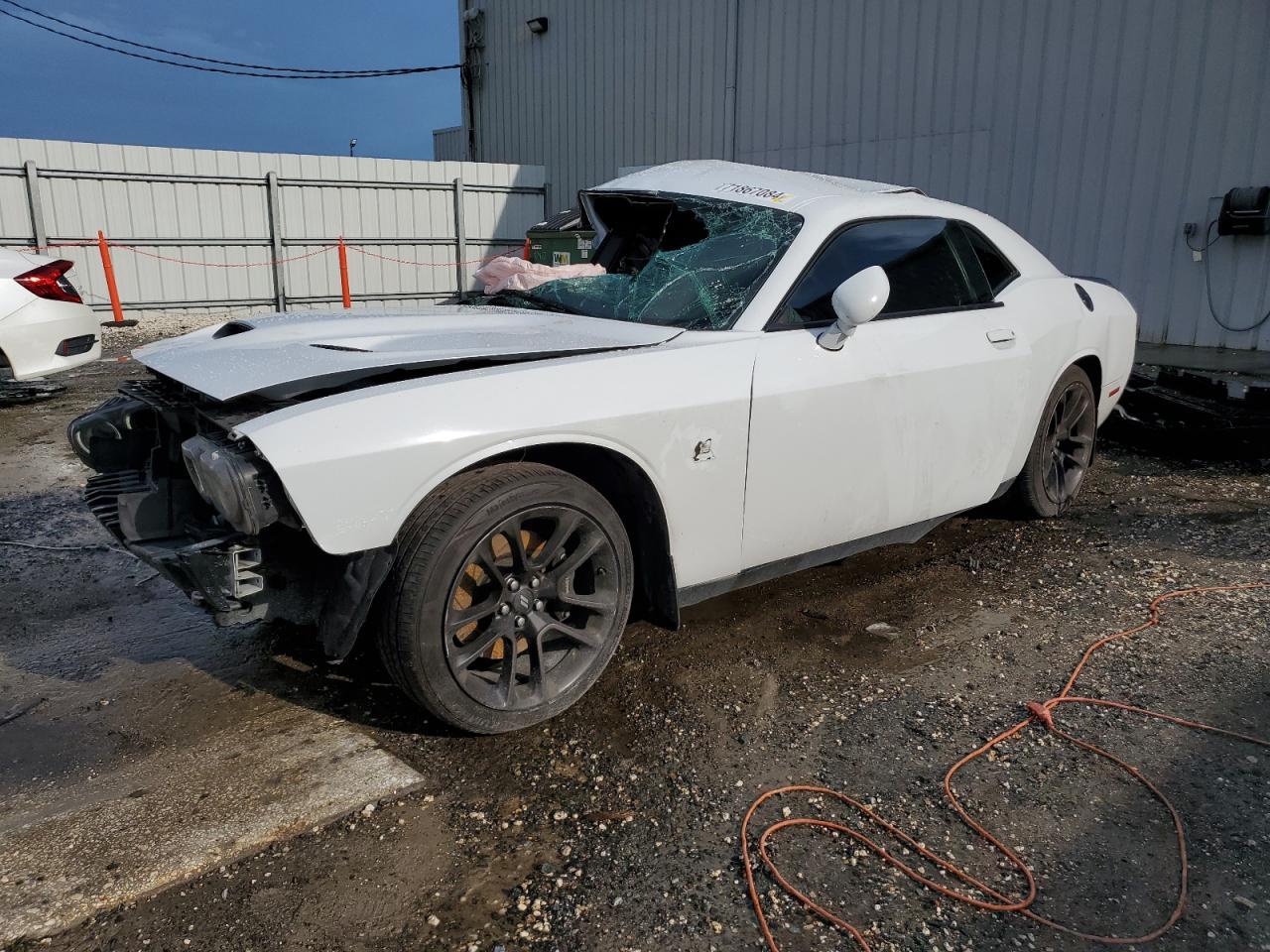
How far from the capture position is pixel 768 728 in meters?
2.89

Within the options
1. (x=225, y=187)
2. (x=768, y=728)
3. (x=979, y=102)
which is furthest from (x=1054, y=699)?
(x=225, y=187)

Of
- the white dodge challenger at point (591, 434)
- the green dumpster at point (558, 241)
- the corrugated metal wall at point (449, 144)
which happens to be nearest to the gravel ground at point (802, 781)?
the white dodge challenger at point (591, 434)

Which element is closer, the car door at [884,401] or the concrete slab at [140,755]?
the concrete slab at [140,755]

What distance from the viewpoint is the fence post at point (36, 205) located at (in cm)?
1301

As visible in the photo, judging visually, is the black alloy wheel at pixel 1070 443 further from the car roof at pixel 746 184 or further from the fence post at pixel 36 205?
the fence post at pixel 36 205

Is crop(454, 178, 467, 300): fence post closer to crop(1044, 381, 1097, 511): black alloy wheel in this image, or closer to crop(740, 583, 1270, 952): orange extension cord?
crop(1044, 381, 1097, 511): black alloy wheel

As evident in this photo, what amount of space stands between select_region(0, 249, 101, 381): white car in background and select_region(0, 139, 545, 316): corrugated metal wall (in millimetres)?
7317

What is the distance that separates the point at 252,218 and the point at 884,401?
13822 millimetres

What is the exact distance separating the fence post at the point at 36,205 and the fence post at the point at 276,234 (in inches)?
120

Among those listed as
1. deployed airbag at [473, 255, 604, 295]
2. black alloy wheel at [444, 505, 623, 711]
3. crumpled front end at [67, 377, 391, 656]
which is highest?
deployed airbag at [473, 255, 604, 295]

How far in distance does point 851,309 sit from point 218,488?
1.93 meters

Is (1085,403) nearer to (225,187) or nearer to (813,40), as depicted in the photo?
(813,40)

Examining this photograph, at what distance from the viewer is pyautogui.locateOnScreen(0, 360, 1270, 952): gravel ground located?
210 centimetres

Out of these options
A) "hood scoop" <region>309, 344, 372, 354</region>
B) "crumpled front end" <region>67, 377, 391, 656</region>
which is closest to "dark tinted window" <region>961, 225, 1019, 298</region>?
"hood scoop" <region>309, 344, 372, 354</region>
